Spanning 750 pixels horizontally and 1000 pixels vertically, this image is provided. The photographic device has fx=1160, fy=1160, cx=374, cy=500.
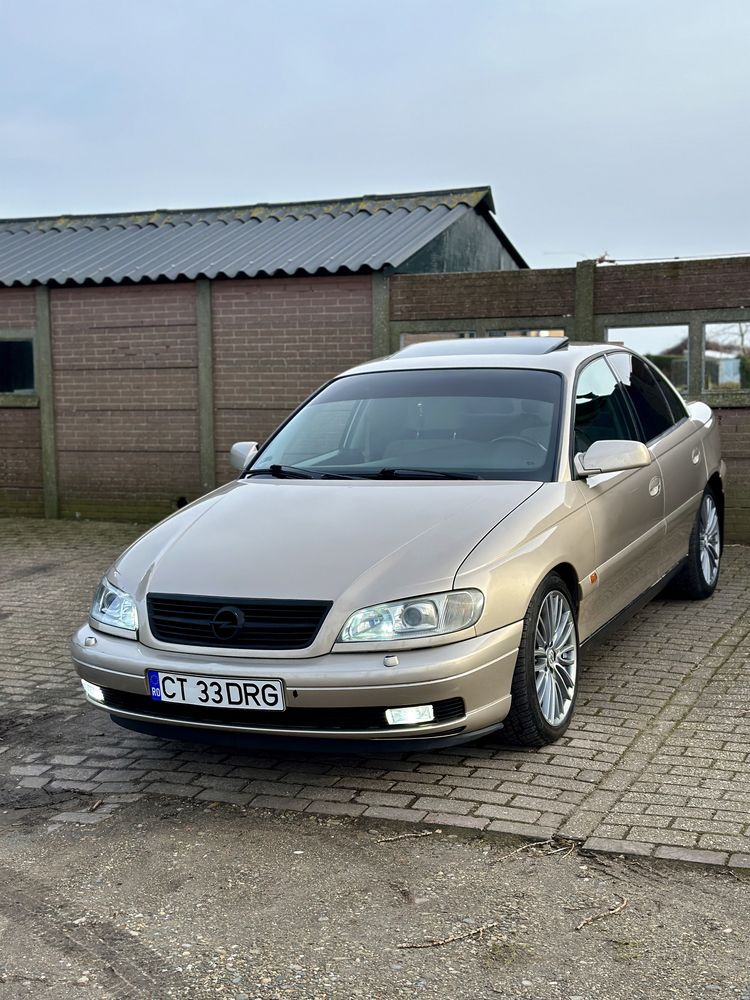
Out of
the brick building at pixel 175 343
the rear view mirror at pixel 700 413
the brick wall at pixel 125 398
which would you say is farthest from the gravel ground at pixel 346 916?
the brick wall at pixel 125 398

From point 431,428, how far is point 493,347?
3.20 feet

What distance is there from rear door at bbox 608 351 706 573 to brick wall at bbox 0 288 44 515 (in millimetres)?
8732

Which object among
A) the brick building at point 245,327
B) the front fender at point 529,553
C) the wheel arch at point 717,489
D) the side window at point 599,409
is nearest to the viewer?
the front fender at point 529,553

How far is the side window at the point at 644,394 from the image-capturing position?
6707 mm

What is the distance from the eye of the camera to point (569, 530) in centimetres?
512

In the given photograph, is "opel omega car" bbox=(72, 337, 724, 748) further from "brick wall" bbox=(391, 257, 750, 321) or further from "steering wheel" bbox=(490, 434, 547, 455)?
"brick wall" bbox=(391, 257, 750, 321)

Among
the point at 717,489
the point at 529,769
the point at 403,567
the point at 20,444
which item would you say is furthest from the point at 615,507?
the point at 20,444

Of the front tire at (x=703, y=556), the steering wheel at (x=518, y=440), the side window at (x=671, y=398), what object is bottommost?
the front tire at (x=703, y=556)

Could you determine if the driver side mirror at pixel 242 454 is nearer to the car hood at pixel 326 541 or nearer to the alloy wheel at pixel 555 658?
the car hood at pixel 326 541

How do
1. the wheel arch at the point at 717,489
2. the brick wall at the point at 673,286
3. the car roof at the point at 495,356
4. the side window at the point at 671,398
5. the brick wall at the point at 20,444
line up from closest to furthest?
the car roof at the point at 495,356
the side window at the point at 671,398
the wheel arch at the point at 717,489
the brick wall at the point at 673,286
the brick wall at the point at 20,444

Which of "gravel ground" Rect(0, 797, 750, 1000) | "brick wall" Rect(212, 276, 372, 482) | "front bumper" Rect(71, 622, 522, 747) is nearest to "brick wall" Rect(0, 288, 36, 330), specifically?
"brick wall" Rect(212, 276, 372, 482)

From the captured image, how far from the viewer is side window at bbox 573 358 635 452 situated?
5.82 metres

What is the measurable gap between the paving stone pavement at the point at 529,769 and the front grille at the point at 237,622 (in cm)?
66

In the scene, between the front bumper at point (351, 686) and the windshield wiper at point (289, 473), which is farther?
the windshield wiper at point (289, 473)
